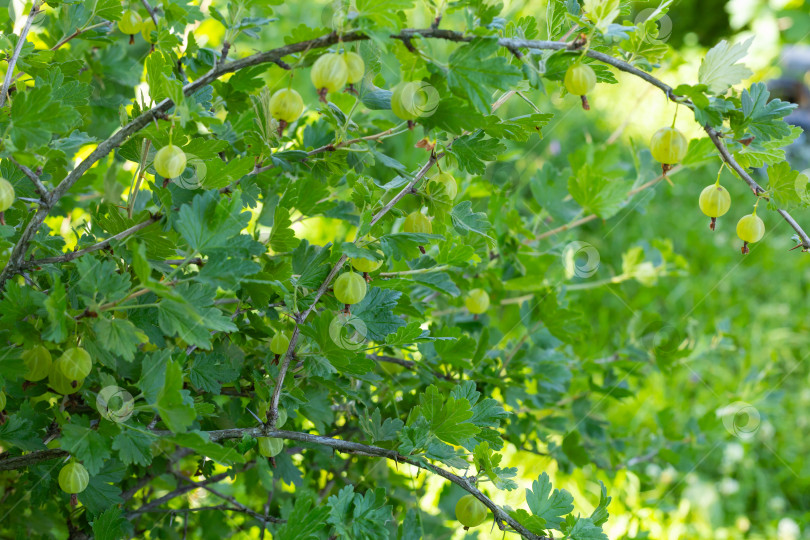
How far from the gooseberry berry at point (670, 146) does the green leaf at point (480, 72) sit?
0.59ft

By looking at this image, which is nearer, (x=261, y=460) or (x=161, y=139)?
(x=161, y=139)

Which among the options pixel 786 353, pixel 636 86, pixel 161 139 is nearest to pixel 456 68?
pixel 161 139

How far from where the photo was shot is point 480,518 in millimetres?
655

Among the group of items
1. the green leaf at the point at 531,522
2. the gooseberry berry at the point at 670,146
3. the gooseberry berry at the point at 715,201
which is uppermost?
the gooseberry berry at the point at 670,146

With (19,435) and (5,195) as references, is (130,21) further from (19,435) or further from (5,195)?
(19,435)

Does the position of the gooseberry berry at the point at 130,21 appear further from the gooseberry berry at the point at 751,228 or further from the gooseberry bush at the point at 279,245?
the gooseberry berry at the point at 751,228

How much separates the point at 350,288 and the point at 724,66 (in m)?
0.40

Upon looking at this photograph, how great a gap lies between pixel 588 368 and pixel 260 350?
0.57m

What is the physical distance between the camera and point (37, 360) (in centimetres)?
63

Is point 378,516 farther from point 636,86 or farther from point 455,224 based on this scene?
point 636,86

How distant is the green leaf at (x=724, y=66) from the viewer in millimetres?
603

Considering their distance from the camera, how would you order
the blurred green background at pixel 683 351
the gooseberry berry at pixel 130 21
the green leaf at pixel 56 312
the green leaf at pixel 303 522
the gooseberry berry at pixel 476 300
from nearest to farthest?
1. the green leaf at pixel 56 312
2. the green leaf at pixel 303 522
3. the gooseberry berry at pixel 130 21
4. the gooseberry berry at pixel 476 300
5. the blurred green background at pixel 683 351

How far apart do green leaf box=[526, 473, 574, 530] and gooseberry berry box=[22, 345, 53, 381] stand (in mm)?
483

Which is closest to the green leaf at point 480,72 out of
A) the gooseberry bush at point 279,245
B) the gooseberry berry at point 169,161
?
the gooseberry bush at point 279,245
